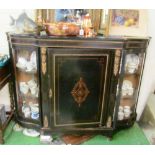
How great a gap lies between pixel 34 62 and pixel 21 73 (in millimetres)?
193

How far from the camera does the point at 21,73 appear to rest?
1793 mm

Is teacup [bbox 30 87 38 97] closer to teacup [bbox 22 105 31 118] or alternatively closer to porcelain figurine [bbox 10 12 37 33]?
teacup [bbox 22 105 31 118]

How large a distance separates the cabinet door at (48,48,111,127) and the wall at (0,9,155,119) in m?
0.61

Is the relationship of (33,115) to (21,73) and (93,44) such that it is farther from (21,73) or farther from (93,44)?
(93,44)

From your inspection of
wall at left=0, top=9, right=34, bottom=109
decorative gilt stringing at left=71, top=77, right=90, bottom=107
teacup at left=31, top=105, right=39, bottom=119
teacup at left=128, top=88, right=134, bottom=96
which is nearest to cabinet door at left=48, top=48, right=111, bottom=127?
decorative gilt stringing at left=71, top=77, right=90, bottom=107

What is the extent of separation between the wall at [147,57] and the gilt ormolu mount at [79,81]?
0.27 m

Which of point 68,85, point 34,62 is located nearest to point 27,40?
point 34,62

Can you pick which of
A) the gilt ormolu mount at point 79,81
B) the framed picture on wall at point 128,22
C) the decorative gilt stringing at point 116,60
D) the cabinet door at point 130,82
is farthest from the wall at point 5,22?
the cabinet door at point 130,82

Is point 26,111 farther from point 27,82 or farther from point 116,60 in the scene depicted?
point 116,60

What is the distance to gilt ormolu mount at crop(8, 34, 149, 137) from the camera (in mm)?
1538

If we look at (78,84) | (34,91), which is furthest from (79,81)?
(34,91)

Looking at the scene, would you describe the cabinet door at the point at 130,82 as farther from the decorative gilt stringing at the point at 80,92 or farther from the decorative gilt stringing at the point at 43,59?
the decorative gilt stringing at the point at 43,59

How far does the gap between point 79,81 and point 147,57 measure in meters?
0.84

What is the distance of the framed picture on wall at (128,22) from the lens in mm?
1661
